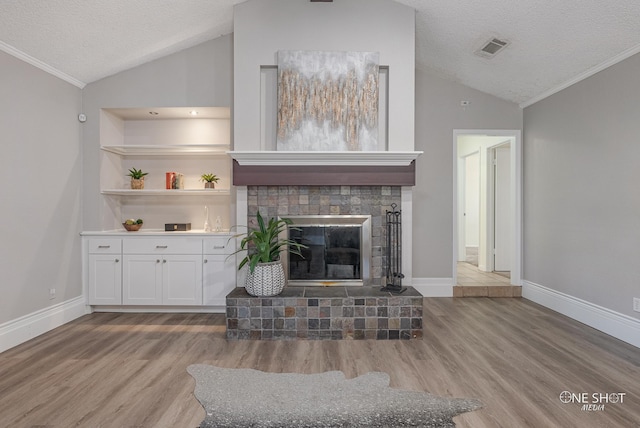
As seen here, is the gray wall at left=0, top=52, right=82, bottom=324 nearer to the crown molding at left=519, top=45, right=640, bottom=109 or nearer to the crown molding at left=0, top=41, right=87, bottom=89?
the crown molding at left=0, top=41, right=87, bottom=89

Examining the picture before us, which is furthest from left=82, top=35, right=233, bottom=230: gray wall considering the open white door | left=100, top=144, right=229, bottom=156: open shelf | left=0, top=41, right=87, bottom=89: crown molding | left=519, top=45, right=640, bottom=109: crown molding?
the open white door

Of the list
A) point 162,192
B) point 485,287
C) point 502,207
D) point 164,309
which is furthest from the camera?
point 502,207

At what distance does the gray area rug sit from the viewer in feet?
6.03

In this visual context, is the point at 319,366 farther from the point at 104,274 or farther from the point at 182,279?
the point at 104,274

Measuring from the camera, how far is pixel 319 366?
8.15 feet

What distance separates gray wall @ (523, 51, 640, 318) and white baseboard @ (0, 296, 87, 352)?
5.16 metres

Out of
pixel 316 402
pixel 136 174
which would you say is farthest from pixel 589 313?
pixel 136 174

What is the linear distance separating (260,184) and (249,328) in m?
1.36

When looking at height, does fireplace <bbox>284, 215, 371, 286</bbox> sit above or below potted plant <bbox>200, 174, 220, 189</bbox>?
below

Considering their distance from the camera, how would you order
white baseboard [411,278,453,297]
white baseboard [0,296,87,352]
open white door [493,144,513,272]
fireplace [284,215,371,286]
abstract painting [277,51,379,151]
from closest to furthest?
white baseboard [0,296,87,352] → abstract painting [277,51,379,151] → fireplace [284,215,371,286] → white baseboard [411,278,453,297] → open white door [493,144,513,272]

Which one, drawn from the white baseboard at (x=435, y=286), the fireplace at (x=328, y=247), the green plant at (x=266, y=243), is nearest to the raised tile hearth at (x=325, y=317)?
the green plant at (x=266, y=243)

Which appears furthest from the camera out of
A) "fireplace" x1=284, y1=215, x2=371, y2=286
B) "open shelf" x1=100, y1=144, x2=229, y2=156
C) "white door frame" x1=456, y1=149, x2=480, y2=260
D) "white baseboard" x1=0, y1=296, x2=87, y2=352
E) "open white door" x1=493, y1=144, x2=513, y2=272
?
"white door frame" x1=456, y1=149, x2=480, y2=260

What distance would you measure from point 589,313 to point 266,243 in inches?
124

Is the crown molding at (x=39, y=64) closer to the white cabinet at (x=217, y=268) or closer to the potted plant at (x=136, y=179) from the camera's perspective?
the potted plant at (x=136, y=179)
